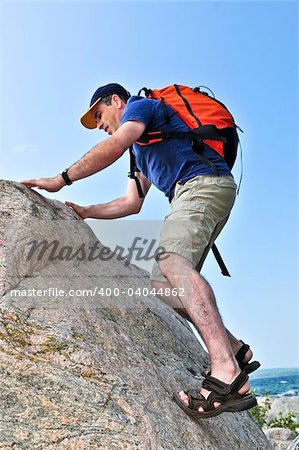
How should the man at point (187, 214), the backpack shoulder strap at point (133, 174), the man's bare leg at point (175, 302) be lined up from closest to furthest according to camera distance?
the man at point (187, 214) < the man's bare leg at point (175, 302) < the backpack shoulder strap at point (133, 174)

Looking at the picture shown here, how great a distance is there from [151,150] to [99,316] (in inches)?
77.4

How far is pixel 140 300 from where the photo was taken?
7.19m

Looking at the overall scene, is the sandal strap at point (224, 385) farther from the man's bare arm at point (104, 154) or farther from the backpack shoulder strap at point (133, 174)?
the backpack shoulder strap at point (133, 174)

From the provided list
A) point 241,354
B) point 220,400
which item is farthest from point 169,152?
point 220,400

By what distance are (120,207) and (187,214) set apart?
2032 millimetres

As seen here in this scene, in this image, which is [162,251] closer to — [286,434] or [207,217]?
[207,217]

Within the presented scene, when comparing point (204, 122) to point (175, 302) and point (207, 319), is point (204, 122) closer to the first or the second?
point (175, 302)

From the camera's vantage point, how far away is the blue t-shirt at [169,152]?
21.2ft

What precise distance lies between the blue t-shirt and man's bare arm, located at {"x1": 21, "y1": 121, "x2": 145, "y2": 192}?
148mm

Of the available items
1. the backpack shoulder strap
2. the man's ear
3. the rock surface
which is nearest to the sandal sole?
the rock surface

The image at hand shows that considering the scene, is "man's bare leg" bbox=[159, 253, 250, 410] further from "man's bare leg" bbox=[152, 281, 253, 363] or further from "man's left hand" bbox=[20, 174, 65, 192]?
"man's left hand" bbox=[20, 174, 65, 192]

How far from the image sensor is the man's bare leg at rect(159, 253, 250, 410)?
5.48 m

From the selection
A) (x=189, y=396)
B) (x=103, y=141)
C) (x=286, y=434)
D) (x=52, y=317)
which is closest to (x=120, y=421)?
(x=189, y=396)

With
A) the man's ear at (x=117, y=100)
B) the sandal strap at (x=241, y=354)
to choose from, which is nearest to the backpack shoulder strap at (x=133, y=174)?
the man's ear at (x=117, y=100)
